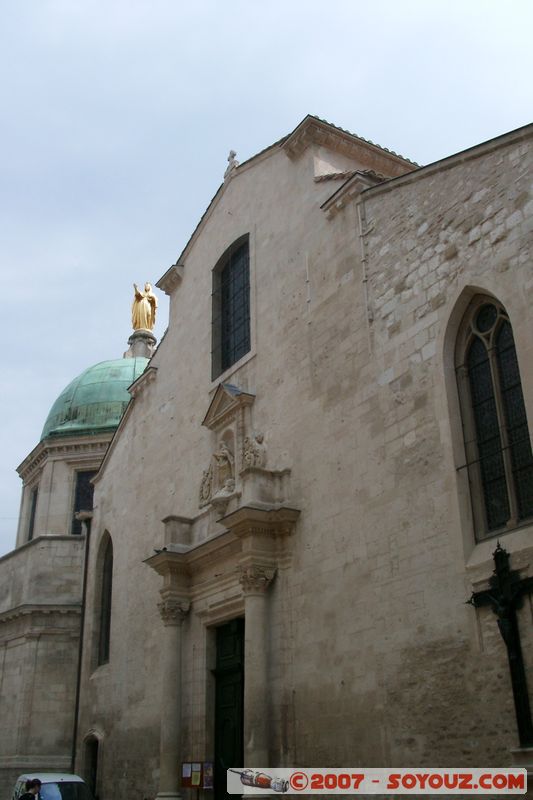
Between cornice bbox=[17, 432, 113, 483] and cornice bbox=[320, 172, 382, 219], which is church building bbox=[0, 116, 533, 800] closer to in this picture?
cornice bbox=[320, 172, 382, 219]

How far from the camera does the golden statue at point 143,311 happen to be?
31.8 meters

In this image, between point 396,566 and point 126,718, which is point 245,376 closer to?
point 396,566

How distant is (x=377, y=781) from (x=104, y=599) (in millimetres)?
11444

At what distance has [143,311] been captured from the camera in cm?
3197

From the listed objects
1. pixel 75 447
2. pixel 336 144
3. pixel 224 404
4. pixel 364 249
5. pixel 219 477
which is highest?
pixel 336 144

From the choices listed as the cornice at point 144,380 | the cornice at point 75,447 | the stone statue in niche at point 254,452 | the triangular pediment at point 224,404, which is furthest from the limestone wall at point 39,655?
the stone statue in niche at point 254,452

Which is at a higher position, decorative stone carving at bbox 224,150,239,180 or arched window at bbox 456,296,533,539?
decorative stone carving at bbox 224,150,239,180

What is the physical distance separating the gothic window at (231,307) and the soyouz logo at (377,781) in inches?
299

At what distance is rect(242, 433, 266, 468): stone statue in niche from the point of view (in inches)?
546

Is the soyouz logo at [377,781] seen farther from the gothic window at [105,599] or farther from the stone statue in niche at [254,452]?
the gothic window at [105,599]

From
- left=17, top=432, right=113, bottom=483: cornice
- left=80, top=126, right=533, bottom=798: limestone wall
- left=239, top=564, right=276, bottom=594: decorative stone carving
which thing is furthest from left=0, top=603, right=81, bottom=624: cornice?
left=239, top=564, right=276, bottom=594: decorative stone carving

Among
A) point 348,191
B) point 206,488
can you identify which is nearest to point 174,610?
point 206,488

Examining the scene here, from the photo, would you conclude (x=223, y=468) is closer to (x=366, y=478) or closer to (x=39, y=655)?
(x=366, y=478)

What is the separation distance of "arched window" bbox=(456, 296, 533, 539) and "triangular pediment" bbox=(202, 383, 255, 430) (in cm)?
519
